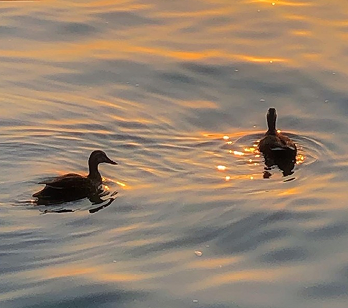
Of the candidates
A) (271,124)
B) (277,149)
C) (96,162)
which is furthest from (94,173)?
(271,124)

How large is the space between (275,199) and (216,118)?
2801mm

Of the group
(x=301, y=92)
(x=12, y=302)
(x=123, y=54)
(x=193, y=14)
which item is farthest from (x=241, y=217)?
(x=193, y=14)

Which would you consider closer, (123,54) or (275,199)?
(275,199)

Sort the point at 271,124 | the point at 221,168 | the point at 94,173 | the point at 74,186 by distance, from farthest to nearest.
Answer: the point at 271,124 → the point at 221,168 → the point at 94,173 → the point at 74,186

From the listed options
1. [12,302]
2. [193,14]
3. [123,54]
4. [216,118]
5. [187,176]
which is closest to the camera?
[12,302]

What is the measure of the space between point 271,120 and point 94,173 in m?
2.74

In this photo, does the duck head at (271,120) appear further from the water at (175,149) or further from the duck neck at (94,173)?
the duck neck at (94,173)

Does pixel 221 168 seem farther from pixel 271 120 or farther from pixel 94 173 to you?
pixel 94 173

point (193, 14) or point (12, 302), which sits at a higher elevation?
point (193, 14)

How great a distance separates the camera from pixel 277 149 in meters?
15.1

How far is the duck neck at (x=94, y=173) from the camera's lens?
1407 cm

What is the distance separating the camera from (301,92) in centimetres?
1736

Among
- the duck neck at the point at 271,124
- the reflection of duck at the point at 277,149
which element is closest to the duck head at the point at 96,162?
the reflection of duck at the point at 277,149

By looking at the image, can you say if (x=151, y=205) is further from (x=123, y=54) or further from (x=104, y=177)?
(x=123, y=54)
